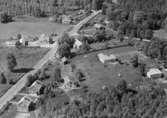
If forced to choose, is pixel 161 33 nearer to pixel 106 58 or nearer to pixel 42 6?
pixel 106 58

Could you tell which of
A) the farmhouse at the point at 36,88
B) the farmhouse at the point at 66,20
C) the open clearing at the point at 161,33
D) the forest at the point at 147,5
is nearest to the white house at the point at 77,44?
the farmhouse at the point at 36,88

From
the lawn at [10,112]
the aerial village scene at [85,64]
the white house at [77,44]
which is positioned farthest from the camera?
the white house at [77,44]

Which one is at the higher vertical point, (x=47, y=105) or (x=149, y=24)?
(x=149, y=24)

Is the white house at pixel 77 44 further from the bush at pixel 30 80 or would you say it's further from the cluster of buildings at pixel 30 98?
the cluster of buildings at pixel 30 98

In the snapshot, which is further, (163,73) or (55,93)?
(163,73)

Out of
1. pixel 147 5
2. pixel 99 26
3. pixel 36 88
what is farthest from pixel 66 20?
pixel 36 88

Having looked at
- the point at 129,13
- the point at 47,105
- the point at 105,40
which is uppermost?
the point at 129,13

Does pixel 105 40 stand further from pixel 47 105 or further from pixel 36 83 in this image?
pixel 47 105

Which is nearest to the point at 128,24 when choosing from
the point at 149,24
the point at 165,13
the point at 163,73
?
the point at 149,24
